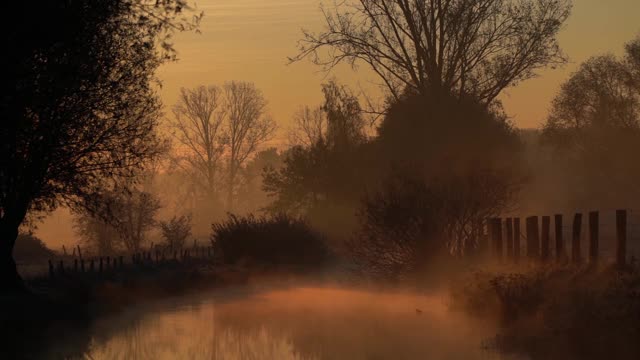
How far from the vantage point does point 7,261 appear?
29719 mm

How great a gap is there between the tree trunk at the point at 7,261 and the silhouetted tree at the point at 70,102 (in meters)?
0.03

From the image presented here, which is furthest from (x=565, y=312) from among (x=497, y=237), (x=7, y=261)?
(x=7, y=261)

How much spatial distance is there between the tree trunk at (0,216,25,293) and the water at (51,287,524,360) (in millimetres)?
2738

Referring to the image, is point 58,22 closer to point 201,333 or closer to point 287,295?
point 201,333

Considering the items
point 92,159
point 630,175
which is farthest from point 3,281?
point 630,175

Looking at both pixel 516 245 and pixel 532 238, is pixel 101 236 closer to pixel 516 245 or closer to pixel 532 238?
pixel 516 245

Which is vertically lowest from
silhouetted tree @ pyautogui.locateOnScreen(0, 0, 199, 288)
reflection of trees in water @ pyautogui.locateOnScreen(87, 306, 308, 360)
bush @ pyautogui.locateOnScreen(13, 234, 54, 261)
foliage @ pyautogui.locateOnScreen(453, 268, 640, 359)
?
reflection of trees in water @ pyautogui.locateOnScreen(87, 306, 308, 360)

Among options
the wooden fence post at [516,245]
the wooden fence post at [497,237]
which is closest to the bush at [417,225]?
the wooden fence post at [497,237]

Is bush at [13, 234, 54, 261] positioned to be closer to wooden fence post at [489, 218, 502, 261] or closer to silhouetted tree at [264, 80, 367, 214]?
silhouetted tree at [264, 80, 367, 214]

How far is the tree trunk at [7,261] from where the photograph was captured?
96.4 feet

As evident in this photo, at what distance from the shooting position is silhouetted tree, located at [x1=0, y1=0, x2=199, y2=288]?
26.4m

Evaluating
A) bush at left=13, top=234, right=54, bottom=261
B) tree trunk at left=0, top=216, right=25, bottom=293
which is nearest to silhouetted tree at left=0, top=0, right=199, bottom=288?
tree trunk at left=0, top=216, right=25, bottom=293

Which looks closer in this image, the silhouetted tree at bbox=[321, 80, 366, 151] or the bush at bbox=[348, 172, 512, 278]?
the bush at bbox=[348, 172, 512, 278]

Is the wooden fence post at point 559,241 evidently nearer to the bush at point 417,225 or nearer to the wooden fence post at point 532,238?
the wooden fence post at point 532,238
